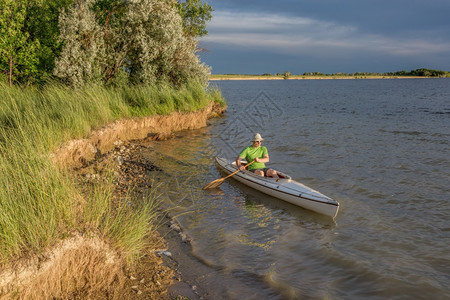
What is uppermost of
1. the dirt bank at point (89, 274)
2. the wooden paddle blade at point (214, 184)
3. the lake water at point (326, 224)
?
the dirt bank at point (89, 274)

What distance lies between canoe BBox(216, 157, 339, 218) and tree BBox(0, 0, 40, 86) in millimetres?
12619

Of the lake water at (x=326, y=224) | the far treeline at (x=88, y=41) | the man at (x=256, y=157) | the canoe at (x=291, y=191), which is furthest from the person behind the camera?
the far treeline at (x=88, y=41)

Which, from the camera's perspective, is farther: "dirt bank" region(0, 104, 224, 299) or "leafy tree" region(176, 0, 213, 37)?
"leafy tree" region(176, 0, 213, 37)

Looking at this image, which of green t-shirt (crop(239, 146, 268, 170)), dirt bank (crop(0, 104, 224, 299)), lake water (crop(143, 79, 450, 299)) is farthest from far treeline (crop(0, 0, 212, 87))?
dirt bank (crop(0, 104, 224, 299))

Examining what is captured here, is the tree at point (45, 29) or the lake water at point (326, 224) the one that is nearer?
the lake water at point (326, 224)

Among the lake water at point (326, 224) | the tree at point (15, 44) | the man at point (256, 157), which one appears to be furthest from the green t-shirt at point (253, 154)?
the tree at point (15, 44)

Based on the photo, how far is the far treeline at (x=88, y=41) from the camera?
17438 millimetres

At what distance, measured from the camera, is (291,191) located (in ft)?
33.1

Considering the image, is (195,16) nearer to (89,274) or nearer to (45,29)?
(45,29)

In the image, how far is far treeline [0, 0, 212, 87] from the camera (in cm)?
1744

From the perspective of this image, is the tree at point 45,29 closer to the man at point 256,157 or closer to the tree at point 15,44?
the tree at point 15,44

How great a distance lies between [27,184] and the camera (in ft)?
16.0

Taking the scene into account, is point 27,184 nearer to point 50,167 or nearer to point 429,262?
point 50,167

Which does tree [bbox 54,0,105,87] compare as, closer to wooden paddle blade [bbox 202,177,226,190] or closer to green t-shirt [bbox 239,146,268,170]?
wooden paddle blade [bbox 202,177,226,190]
